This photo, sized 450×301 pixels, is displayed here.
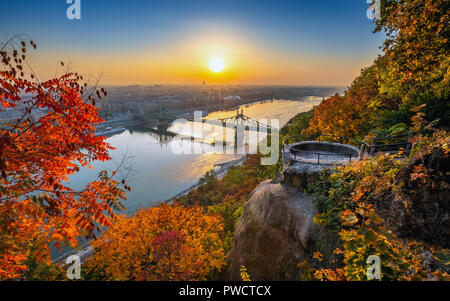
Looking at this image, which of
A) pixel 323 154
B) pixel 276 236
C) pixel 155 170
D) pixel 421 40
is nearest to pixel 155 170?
pixel 155 170

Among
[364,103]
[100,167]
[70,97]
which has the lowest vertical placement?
[100,167]

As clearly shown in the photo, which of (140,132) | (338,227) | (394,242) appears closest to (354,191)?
(338,227)

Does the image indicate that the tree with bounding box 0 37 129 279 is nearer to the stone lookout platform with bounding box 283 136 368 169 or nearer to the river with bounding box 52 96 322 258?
the stone lookout platform with bounding box 283 136 368 169

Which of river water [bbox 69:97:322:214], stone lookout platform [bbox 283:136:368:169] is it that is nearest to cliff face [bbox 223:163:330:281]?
stone lookout platform [bbox 283:136:368:169]

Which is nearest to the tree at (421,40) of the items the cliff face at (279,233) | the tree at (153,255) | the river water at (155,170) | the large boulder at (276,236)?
the cliff face at (279,233)

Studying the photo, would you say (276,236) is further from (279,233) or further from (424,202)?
(424,202)

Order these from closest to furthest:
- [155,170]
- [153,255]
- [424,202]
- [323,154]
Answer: [424,202]
[323,154]
[153,255]
[155,170]
